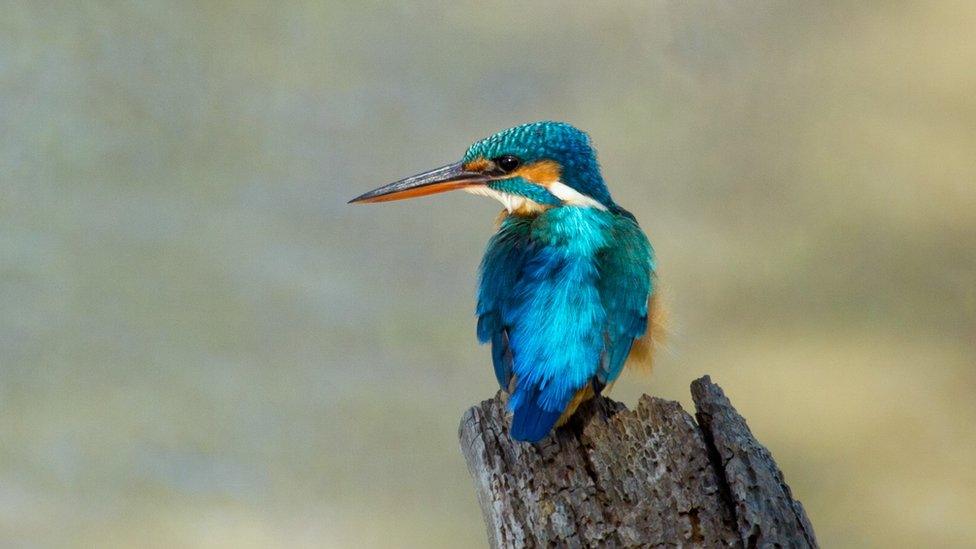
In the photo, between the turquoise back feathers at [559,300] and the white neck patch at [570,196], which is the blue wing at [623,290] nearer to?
the turquoise back feathers at [559,300]

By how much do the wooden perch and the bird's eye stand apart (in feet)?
3.44

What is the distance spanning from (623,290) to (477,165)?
0.80m

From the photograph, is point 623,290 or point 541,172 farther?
point 541,172

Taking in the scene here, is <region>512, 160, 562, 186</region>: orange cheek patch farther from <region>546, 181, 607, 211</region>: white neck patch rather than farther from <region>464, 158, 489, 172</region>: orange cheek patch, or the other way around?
<region>464, 158, 489, 172</region>: orange cheek patch

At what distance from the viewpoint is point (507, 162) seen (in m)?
3.46

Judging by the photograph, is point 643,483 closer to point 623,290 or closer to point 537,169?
point 623,290

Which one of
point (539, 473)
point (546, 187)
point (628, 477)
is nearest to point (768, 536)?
point (628, 477)

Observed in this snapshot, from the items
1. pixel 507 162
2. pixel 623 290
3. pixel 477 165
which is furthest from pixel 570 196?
pixel 623 290

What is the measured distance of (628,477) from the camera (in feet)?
8.23

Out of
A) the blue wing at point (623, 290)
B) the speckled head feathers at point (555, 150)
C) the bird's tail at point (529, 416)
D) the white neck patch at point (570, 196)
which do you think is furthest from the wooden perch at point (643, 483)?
the speckled head feathers at point (555, 150)

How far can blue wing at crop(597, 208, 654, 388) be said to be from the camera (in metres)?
2.96

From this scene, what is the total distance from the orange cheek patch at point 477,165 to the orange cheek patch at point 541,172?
0.47 feet

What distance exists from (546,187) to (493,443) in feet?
3.49

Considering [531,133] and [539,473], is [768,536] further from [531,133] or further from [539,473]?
[531,133]
